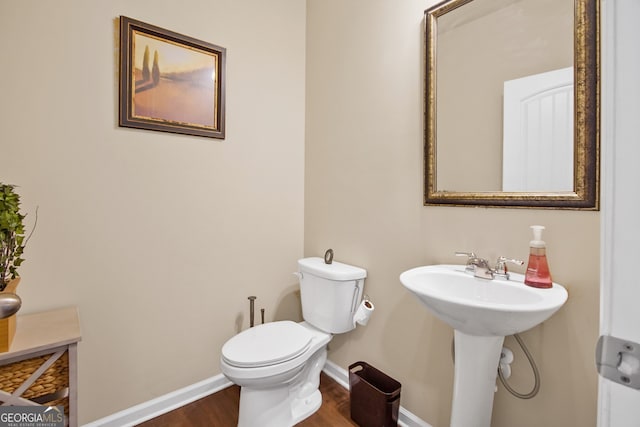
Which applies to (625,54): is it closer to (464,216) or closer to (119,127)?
(464,216)

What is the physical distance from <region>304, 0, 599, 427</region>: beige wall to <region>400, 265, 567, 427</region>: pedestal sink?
0.48 ft

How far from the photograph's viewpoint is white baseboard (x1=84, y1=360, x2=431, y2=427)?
60.8 inches

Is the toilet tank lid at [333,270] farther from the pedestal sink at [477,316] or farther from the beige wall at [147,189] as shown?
the pedestal sink at [477,316]

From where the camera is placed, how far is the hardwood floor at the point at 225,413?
1613 millimetres

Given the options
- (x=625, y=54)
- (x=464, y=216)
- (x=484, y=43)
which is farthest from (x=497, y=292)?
(x=484, y=43)

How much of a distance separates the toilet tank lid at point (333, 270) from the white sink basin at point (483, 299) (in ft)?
1.64

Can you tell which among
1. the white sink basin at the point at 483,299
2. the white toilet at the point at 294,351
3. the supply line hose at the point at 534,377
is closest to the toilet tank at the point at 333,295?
the white toilet at the point at 294,351

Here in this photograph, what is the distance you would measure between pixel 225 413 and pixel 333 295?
34.3 inches

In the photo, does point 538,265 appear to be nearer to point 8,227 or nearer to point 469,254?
point 469,254

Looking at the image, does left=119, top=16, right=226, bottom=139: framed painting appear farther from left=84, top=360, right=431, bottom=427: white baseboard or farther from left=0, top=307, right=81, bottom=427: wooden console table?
left=84, top=360, right=431, bottom=427: white baseboard

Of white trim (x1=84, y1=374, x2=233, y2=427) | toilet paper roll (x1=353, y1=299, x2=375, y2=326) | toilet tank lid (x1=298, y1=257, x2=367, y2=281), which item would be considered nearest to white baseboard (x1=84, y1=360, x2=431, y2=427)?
white trim (x1=84, y1=374, x2=233, y2=427)

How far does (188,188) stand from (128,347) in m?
0.88

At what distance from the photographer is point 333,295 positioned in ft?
5.68

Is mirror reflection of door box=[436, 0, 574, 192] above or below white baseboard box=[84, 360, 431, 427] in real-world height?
above
